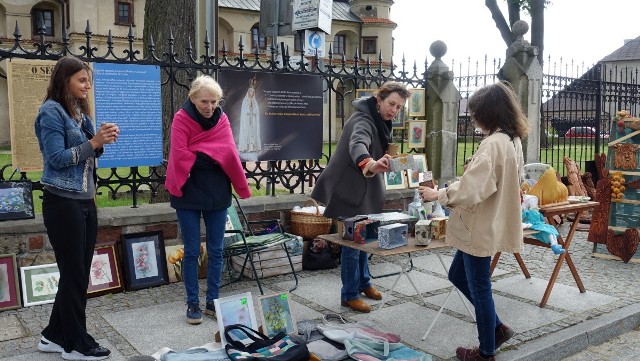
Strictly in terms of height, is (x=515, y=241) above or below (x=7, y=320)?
above

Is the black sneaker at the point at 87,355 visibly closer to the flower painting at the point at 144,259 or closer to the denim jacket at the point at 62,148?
the denim jacket at the point at 62,148

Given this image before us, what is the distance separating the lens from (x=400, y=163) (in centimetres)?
428

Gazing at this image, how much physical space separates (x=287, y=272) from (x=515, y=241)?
297 centimetres

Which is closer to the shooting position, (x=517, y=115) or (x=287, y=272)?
(x=517, y=115)

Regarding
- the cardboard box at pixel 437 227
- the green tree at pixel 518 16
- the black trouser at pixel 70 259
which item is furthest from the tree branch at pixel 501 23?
the black trouser at pixel 70 259

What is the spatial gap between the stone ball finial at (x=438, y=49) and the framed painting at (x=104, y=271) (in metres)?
4.89

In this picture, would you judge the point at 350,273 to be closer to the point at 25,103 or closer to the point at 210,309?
the point at 210,309

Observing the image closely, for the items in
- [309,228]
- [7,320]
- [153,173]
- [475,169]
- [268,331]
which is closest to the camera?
[475,169]

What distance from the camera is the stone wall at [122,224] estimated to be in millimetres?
5254

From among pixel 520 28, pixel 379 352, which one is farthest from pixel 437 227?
pixel 520 28

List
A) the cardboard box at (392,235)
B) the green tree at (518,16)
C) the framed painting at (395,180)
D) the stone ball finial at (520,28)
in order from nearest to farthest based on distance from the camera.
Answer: the cardboard box at (392,235) → the framed painting at (395,180) → the stone ball finial at (520,28) → the green tree at (518,16)

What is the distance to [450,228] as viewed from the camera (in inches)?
154

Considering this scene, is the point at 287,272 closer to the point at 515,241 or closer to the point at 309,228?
the point at 309,228

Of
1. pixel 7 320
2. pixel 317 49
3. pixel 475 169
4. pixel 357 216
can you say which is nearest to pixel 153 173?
pixel 7 320
